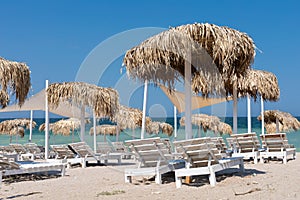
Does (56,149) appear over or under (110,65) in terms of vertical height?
under

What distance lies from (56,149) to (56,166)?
2654mm

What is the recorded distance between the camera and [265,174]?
6.33 metres

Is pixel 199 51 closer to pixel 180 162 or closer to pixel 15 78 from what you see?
pixel 180 162

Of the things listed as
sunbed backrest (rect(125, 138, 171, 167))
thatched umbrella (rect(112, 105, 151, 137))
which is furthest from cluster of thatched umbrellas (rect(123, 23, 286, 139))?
thatched umbrella (rect(112, 105, 151, 137))

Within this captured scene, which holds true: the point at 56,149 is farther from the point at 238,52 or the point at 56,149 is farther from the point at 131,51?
the point at 238,52

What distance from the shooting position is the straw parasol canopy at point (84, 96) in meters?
9.82

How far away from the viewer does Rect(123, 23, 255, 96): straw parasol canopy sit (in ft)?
17.4

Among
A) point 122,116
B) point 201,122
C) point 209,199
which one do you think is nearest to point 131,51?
point 209,199

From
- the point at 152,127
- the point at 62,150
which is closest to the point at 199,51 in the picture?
the point at 62,150

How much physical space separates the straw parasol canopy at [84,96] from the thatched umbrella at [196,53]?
4085 millimetres

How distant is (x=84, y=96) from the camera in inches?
392

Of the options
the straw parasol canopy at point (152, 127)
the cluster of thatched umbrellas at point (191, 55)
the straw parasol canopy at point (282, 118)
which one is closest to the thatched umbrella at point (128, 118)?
the straw parasol canopy at point (152, 127)

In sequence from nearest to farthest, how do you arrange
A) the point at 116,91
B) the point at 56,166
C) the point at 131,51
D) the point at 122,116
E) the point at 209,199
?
the point at 209,199, the point at 131,51, the point at 56,166, the point at 116,91, the point at 122,116

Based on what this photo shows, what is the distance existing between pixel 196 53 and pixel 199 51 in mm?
107
